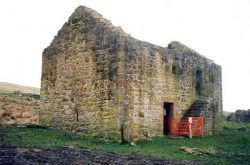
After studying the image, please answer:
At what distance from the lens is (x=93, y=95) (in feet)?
55.8

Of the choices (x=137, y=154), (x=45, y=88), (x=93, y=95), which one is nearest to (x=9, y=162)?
(x=137, y=154)

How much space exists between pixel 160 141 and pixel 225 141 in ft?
13.0

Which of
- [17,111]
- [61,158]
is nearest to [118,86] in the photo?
[61,158]

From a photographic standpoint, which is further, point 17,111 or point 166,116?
point 17,111

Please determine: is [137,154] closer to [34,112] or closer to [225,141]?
[225,141]

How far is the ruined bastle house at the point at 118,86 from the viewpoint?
1623 centimetres

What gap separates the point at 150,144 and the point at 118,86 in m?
2.89

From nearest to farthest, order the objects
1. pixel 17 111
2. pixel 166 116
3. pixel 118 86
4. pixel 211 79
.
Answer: pixel 118 86 → pixel 166 116 → pixel 211 79 → pixel 17 111

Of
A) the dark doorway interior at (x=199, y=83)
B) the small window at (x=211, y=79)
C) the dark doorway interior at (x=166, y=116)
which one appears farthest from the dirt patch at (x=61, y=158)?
the small window at (x=211, y=79)

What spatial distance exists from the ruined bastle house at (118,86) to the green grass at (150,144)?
2.81 ft

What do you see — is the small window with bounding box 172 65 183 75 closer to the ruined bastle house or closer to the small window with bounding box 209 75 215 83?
the ruined bastle house

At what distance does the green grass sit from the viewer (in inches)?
524

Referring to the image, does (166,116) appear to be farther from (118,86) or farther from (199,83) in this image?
(118,86)

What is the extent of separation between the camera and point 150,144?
622 inches
